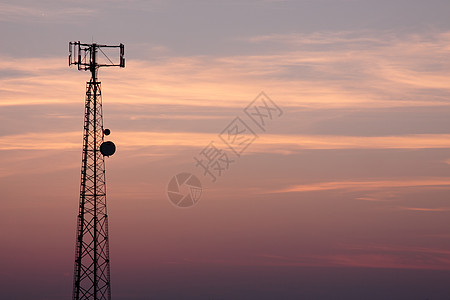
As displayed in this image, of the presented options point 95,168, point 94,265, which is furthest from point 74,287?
point 95,168

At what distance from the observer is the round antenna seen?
428 feet

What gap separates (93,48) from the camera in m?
130

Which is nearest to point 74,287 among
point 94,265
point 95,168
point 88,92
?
point 94,265

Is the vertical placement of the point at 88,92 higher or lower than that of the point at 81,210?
higher

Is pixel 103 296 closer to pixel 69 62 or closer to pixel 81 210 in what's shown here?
pixel 81 210

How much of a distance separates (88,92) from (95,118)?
10.00ft

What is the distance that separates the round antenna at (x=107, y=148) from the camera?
130 meters

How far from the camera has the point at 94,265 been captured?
12781 centimetres

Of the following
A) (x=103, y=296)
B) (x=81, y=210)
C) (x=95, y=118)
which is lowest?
(x=103, y=296)

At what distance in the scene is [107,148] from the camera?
5153 inches

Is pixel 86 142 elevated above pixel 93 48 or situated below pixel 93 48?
below

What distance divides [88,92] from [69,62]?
400 cm

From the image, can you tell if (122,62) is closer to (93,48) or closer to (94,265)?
(93,48)

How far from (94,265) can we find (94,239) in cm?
290
